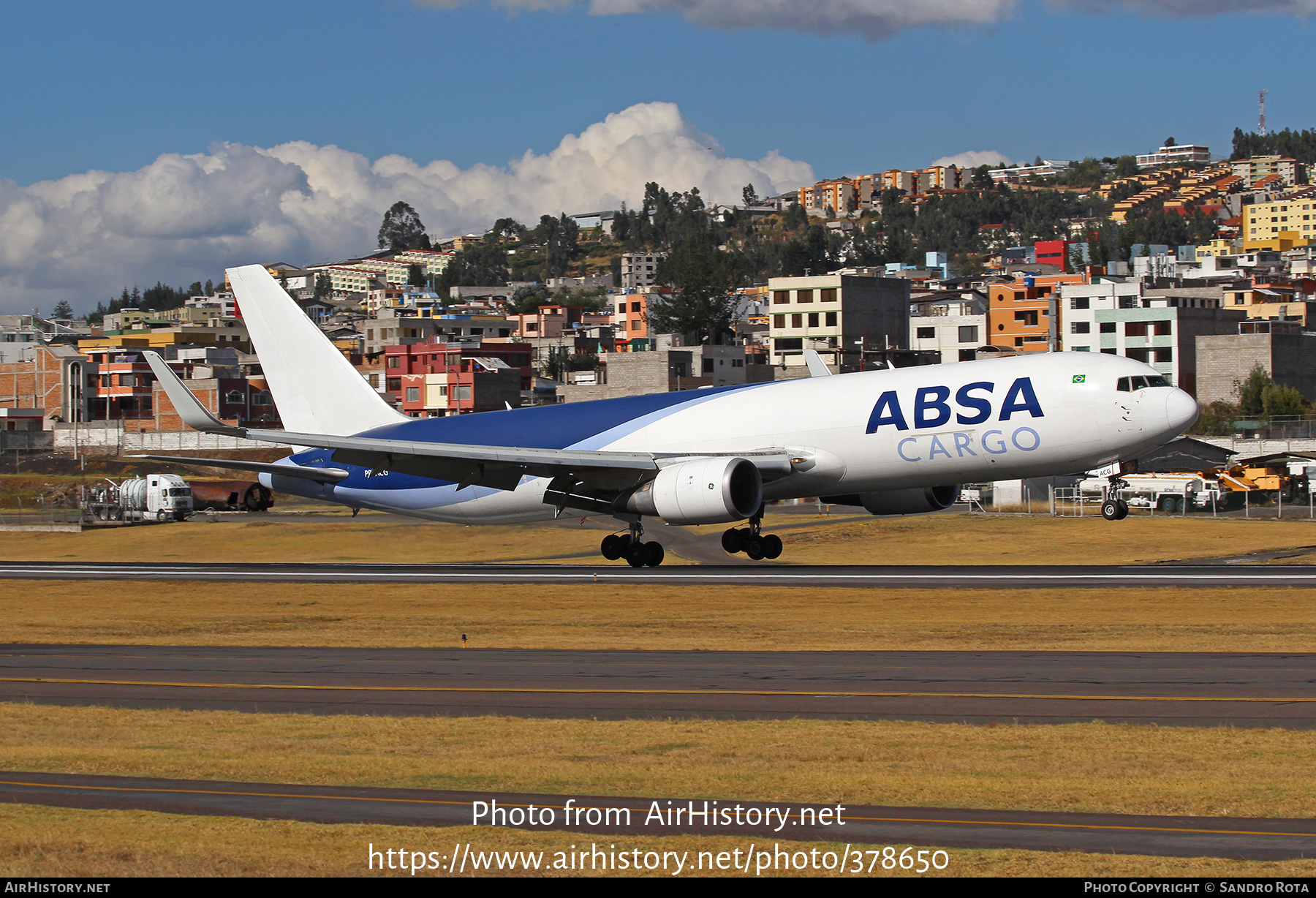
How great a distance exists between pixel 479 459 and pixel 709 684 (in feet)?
68.9

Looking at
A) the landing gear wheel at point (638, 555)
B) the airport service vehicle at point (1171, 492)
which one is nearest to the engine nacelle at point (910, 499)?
the landing gear wheel at point (638, 555)

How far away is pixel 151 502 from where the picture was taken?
275 feet

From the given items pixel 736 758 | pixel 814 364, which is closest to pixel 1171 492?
pixel 814 364

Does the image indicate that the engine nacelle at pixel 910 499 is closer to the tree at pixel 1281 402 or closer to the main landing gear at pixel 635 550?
the main landing gear at pixel 635 550

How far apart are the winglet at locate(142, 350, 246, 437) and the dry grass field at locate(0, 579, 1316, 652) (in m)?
4.73

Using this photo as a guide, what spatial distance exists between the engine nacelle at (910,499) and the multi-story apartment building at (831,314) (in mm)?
110292

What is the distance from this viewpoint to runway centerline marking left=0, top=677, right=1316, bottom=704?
17.0 meters

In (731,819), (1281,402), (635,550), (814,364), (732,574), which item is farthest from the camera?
(1281,402)

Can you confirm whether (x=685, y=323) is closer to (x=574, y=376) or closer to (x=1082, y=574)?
(x=574, y=376)

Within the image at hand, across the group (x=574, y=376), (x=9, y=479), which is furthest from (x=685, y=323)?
(x=9, y=479)

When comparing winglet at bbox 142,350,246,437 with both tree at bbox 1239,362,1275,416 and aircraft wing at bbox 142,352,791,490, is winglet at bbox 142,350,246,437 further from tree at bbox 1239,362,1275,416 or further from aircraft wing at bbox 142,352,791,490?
tree at bbox 1239,362,1275,416

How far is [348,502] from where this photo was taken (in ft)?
153

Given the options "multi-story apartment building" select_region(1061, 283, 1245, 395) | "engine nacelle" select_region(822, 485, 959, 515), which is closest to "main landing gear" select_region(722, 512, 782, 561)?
"engine nacelle" select_region(822, 485, 959, 515)

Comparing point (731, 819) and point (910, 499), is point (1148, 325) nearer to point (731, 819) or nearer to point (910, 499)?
point (910, 499)
